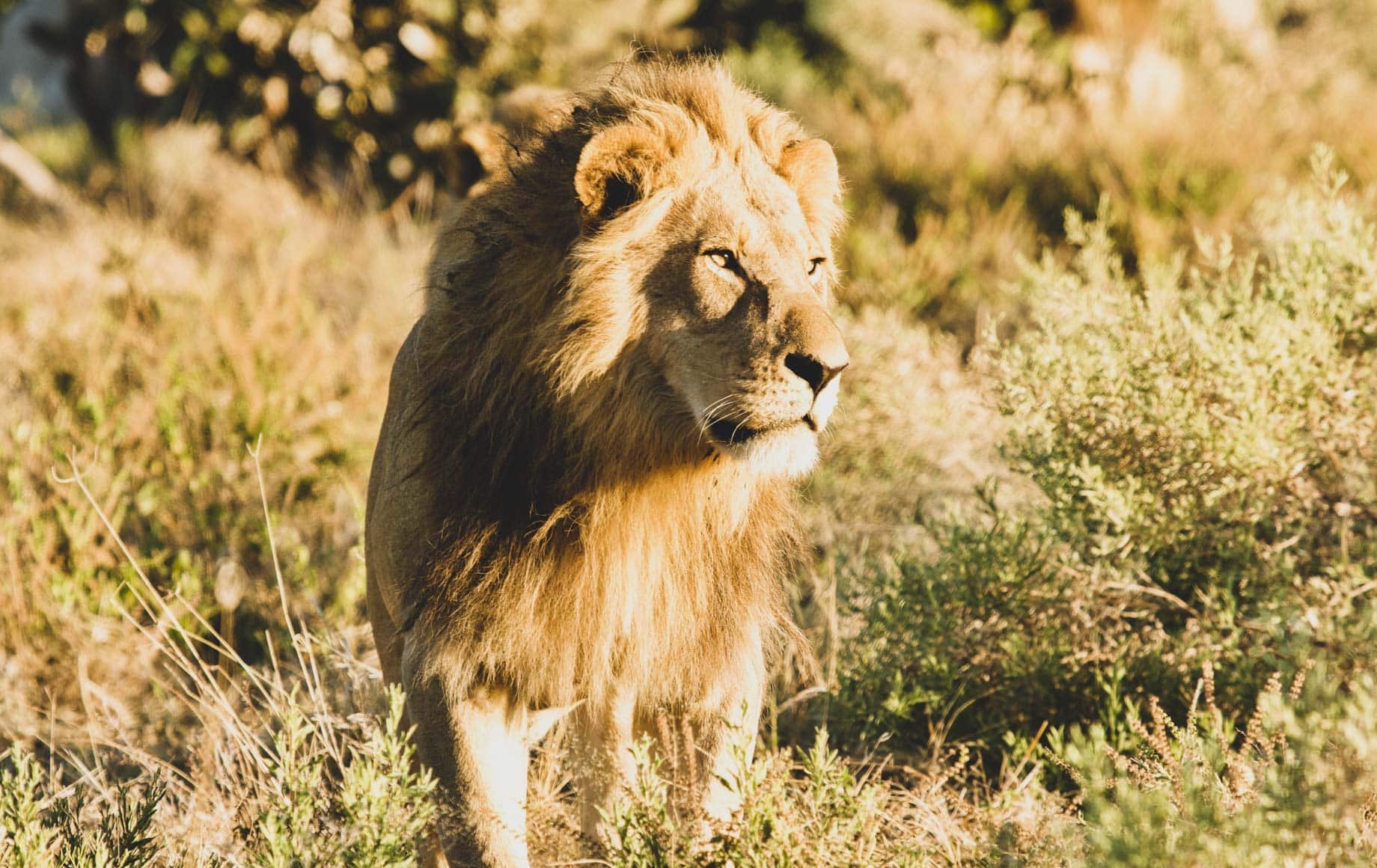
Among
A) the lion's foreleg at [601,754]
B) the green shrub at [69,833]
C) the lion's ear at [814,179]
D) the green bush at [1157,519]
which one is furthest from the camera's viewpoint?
the green bush at [1157,519]

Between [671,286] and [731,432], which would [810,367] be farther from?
[671,286]

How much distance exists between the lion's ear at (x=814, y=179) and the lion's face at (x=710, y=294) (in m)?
0.18

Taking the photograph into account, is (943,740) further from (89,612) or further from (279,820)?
(89,612)

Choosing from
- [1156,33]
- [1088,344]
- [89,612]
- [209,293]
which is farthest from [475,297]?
[1156,33]

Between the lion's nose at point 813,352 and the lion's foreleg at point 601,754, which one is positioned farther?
the lion's foreleg at point 601,754

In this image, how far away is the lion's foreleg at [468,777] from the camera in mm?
3158

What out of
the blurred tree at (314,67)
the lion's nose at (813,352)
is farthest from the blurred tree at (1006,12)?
the lion's nose at (813,352)

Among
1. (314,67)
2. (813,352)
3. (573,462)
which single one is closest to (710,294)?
(813,352)

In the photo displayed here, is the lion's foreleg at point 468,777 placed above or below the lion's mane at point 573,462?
below

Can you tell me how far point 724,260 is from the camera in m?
3.10

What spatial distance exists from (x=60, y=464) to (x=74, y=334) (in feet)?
5.44

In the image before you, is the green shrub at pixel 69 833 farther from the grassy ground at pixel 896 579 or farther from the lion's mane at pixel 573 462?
the lion's mane at pixel 573 462

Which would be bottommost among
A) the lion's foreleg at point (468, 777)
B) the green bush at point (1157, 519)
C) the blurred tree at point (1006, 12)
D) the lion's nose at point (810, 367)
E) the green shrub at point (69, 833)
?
the green shrub at point (69, 833)

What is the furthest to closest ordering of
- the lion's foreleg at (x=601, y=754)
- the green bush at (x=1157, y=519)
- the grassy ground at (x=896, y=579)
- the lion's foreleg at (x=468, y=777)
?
the green bush at (x=1157, y=519) < the lion's foreleg at (x=601, y=754) < the lion's foreleg at (x=468, y=777) < the grassy ground at (x=896, y=579)
